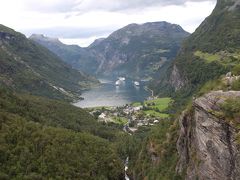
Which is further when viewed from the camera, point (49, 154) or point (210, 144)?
point (49, 154)

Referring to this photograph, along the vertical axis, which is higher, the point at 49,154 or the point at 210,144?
the point at 210,144

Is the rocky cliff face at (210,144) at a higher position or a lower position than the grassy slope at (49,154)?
higher

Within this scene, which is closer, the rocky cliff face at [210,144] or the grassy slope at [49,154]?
the rocky cliff face at [210,144]

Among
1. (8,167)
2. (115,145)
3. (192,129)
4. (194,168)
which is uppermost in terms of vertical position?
(192,129)

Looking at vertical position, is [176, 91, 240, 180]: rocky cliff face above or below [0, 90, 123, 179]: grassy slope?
above

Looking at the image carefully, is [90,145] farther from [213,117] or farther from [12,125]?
[213,117]

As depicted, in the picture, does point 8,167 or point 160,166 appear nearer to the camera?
point 160,166

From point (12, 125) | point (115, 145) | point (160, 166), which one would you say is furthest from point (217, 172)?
point (115, 145)

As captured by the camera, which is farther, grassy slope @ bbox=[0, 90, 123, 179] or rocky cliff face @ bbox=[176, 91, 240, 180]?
grassy slope @ bbox=[0, 90, 123, 179]
